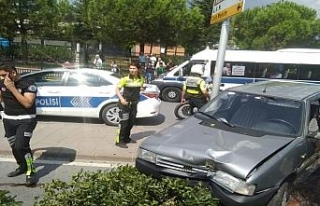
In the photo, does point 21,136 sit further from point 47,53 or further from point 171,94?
point 47,53

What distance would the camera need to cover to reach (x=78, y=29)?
130 ft

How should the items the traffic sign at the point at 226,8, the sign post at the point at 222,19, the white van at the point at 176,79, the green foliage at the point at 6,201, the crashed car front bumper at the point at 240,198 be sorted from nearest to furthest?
the green foliage at the point at 6,201 → the crashed car front bumper at the point at 240,198 → the traffic sign at the point at 226,8 → the sign post at the point at 222,19 → the white van at the point at 176,79

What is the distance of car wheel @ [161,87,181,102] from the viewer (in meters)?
14.1

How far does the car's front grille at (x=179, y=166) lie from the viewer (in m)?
3.57

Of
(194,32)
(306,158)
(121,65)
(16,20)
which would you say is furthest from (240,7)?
(194,32)

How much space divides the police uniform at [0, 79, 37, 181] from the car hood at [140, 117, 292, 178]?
6.18 ft

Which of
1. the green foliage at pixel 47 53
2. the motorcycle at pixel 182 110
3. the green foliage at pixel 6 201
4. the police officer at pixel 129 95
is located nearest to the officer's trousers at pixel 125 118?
the police officer at pixel 129 95

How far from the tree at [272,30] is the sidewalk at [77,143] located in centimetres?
3759

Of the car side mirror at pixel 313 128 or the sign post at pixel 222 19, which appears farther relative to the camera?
the sign post at pixel 222 19

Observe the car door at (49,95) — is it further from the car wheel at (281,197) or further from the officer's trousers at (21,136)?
the car wheel at (281,197)

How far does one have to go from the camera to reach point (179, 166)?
12.0 feet

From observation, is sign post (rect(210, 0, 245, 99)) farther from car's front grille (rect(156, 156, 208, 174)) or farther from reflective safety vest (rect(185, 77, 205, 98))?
car's front grille (rect(156, 156, 208, 174))

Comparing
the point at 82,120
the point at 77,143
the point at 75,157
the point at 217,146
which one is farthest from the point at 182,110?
the point at 217,146

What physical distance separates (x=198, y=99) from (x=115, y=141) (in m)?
2.62
